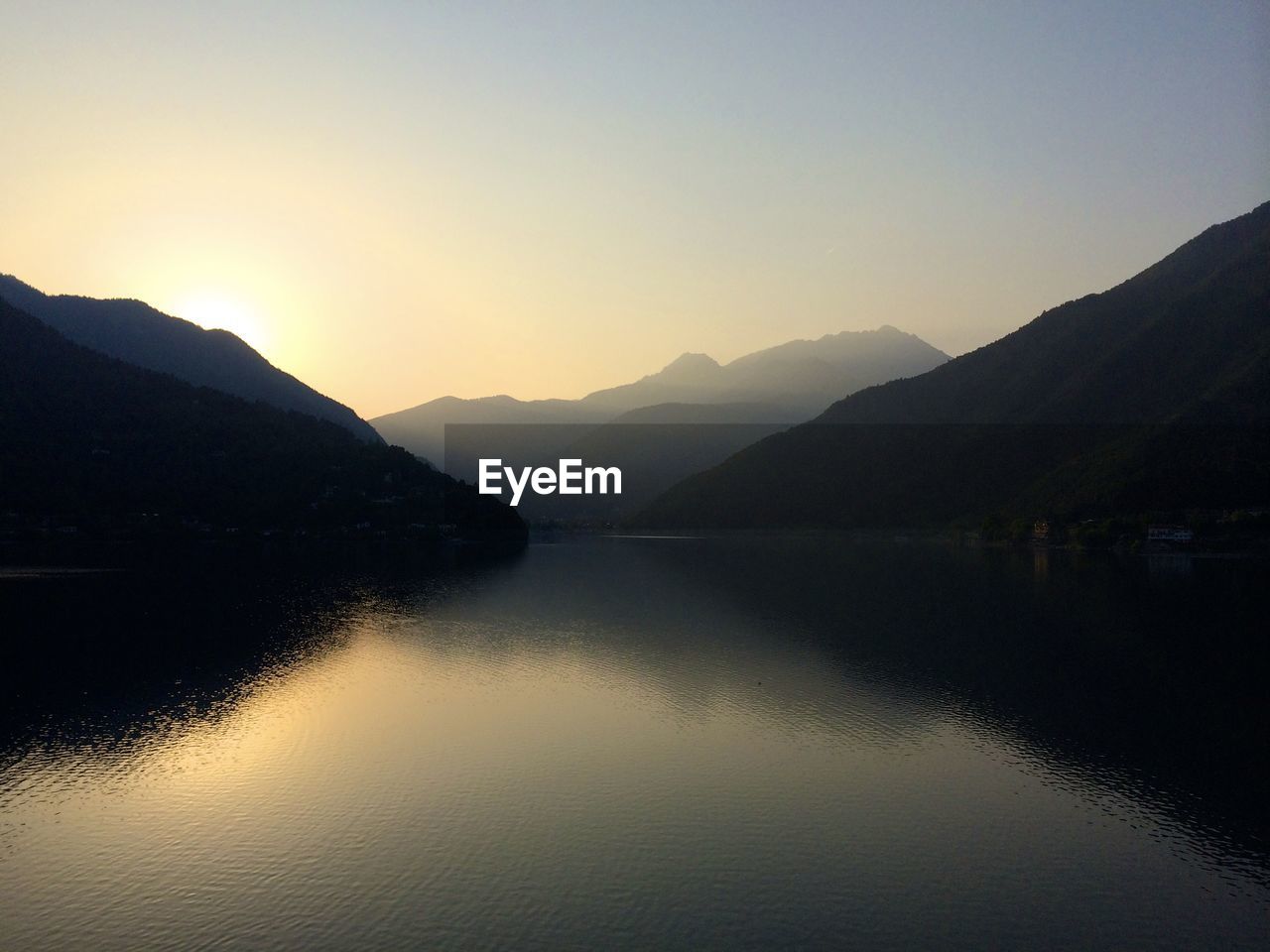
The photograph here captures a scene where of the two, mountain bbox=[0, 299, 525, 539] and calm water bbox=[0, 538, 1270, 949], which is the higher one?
mountain bbox=[0, 299, 525, 539]

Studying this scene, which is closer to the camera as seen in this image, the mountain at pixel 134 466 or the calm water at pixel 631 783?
the calm water at pixel 631 783

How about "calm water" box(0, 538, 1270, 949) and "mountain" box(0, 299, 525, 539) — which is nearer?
"calm water" box(0, 538, 1270, 949)

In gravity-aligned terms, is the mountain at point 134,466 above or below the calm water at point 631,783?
above

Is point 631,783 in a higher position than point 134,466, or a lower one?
lower

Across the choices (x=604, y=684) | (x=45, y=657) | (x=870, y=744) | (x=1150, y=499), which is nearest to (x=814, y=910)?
(x=870, y=744)

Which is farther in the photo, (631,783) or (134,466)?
(134,466)
